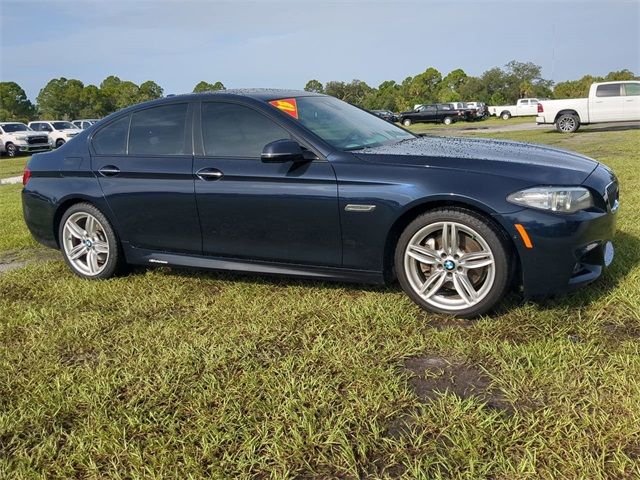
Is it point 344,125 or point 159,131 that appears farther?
point 159,131

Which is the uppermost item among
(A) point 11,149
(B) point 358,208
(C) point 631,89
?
(C) point 631,89

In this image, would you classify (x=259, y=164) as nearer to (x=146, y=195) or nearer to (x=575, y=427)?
(x=146, y=195)

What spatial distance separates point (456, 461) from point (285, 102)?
279cm

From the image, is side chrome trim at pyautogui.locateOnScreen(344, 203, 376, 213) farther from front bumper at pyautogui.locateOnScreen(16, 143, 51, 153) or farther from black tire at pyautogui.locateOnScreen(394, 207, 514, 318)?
front bumper at pyautogui.locateOnScreen(16, 143, 51, 153)

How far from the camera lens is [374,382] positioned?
2.72 meters

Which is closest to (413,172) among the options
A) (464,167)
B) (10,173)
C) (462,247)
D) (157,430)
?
(464,167)

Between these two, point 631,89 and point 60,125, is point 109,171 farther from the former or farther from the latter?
point 60,125

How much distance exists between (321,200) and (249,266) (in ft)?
2.53

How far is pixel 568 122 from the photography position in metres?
20.4

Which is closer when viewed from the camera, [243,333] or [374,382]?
[374,382]

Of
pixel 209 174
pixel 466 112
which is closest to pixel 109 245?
pixel 209 174

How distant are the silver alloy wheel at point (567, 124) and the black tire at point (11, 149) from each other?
2371 cm

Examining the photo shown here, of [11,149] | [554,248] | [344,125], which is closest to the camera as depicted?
[554,248]

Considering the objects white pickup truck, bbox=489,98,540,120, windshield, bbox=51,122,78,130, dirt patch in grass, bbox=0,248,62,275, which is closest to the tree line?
white pickup truck, bbox=489,98,540,120
